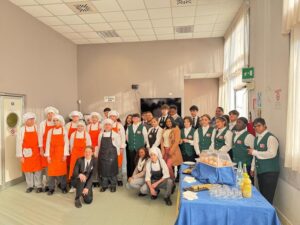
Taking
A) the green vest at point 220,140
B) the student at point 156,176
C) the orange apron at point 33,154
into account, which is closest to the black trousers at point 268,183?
the green vest at point 220,140

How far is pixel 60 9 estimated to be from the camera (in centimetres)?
494

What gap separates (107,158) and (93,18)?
3334mm

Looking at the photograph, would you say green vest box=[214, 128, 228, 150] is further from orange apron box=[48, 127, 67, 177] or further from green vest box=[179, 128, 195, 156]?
orange apron box=[48, 127, 67, 177]

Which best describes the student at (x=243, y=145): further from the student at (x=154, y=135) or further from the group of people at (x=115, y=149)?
the student at (x=154, y=135)

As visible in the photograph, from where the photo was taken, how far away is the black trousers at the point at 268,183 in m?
2.99

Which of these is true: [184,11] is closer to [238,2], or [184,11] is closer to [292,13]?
[238,2]

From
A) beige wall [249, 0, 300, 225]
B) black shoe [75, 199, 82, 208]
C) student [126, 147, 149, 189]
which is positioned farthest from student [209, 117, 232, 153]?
Answer: black shoe [75, 199, 82, 208]

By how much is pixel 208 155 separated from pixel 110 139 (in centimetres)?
204

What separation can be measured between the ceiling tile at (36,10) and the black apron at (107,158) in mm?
3158

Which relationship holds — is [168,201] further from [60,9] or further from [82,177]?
[60,9]

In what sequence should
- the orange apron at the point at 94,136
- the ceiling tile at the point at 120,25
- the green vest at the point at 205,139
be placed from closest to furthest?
the green vest at the point at 205,139
the orange apron at the point at 94,136
the ceiling tile at the point at 120,25

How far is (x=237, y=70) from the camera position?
5.15m

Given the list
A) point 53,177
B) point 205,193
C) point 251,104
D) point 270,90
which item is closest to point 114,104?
point 53,177

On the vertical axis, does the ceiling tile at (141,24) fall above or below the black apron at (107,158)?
above
